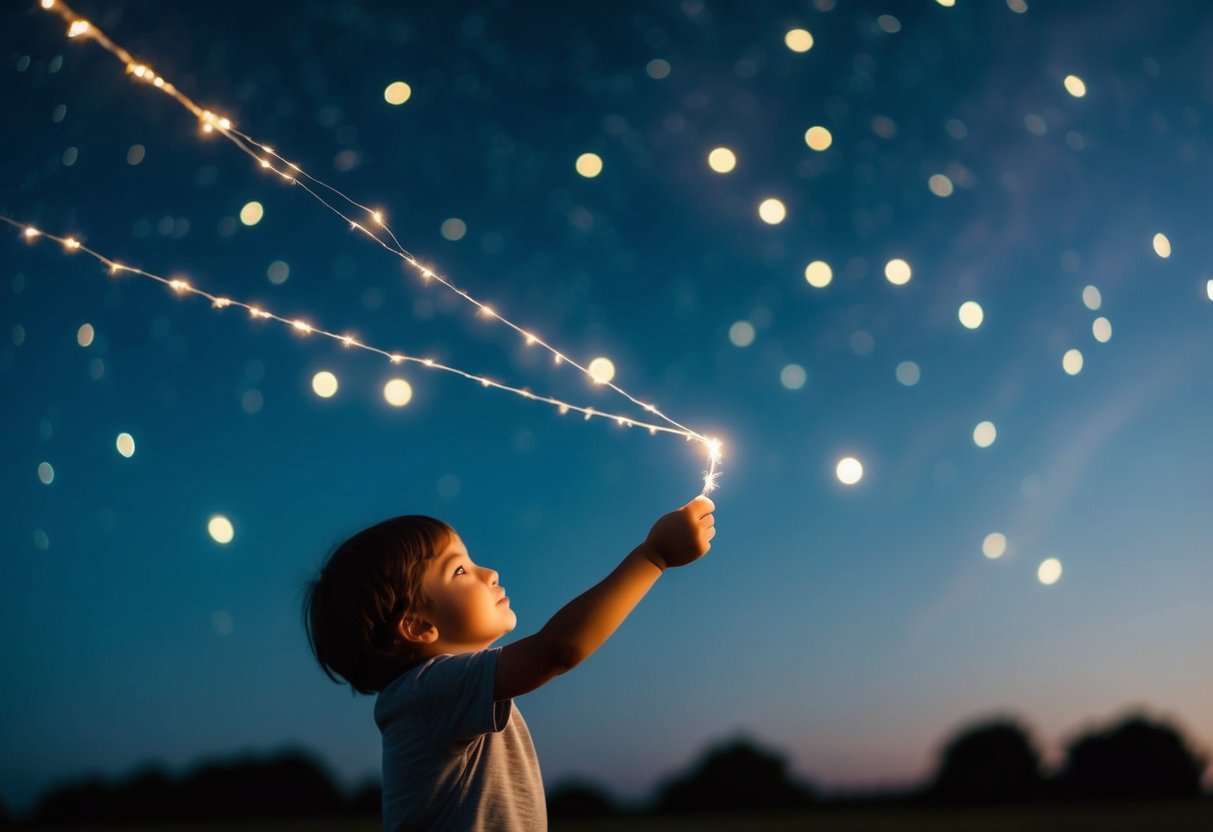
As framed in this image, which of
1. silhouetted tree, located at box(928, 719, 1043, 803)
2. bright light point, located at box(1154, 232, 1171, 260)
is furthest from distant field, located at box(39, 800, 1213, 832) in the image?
bright light point, located at box(1154, 232, 1171, 260)

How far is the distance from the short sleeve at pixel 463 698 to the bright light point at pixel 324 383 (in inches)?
42.5

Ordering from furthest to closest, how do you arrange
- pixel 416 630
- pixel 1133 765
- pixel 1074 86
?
pixel 1133 765, pixel 1074 86, pixel 416 630

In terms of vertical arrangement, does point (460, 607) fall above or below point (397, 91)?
below

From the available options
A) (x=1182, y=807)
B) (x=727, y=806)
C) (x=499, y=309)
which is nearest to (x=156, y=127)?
(x=499, y=309)

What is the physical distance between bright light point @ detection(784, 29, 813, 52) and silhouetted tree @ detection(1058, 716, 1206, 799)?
2841 millimetres

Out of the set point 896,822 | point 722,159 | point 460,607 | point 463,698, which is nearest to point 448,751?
point 463,698

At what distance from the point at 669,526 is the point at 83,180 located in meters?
1.89

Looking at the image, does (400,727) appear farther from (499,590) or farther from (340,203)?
(340,203)

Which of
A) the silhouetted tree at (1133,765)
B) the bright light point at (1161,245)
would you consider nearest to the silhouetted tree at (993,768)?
the silhouetted tree at (1133,765)

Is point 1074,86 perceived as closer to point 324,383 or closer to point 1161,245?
point 1161,245

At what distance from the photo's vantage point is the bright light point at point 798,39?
1.86m

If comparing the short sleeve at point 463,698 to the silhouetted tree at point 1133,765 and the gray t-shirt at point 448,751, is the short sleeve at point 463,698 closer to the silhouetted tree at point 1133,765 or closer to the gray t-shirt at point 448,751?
the gray t-shirt at point 448,751

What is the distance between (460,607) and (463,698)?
0.52 ft

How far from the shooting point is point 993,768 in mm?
3342
